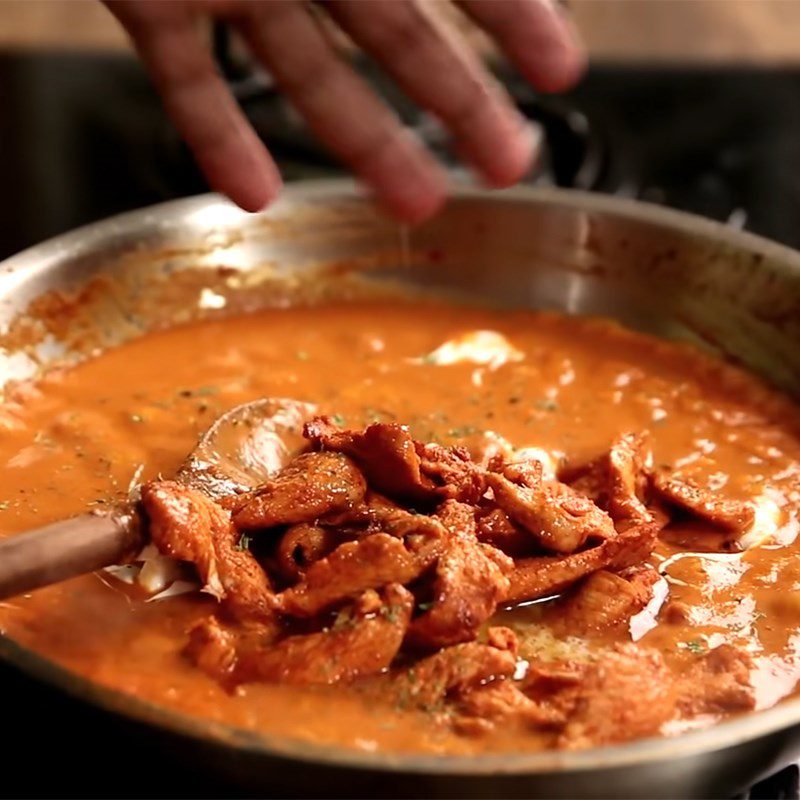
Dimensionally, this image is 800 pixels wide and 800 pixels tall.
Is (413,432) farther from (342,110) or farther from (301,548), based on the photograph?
(342,110)

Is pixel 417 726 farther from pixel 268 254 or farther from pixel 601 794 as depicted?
pixel 268 254

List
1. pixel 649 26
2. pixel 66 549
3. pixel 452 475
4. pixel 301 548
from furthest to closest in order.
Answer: pixel 649 26 < pixel 452 475 < pixel 301 548 < pixel 66 549

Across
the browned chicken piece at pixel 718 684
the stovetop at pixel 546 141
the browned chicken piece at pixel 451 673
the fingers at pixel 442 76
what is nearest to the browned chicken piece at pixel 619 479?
the browned chicken piece at pixel 718 684

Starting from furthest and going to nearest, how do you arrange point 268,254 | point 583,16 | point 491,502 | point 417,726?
point 583,16, point 268,254, point 491,502, point 417,726

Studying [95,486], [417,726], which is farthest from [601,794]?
[95,486]

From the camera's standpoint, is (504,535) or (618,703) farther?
(504,535)

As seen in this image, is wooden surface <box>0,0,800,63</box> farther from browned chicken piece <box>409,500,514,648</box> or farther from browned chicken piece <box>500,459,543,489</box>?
browned chicken piece <box>409,500,514,648</box>

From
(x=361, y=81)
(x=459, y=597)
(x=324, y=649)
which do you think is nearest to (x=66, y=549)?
(x=324, y=649)
